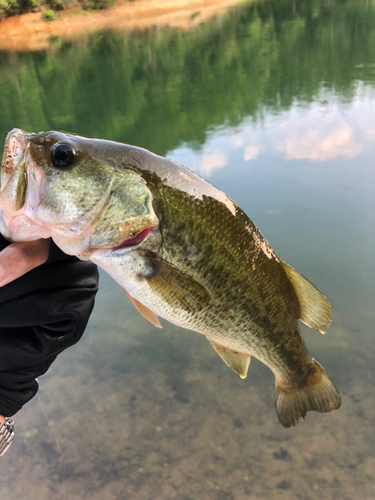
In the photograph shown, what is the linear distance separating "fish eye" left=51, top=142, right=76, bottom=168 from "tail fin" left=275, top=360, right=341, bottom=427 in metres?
1.63

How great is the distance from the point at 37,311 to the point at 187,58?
29.1 metres

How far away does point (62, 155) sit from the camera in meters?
1.62

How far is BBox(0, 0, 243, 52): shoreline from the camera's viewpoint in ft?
119

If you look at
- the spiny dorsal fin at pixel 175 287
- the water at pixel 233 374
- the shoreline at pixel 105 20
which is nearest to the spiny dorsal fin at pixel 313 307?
the spiny dorsal fin at pixel 175 287

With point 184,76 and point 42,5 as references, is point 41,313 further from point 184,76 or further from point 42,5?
point 42,5

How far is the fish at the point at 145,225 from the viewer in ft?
5.23

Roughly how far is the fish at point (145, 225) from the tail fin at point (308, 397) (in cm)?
61

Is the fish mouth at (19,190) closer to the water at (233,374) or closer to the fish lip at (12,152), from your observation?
the fish lip at (12,152)

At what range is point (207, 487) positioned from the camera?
13.4ft

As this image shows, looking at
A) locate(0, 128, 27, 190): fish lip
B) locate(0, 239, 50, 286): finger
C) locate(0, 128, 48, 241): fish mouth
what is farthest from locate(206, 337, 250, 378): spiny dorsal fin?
locate(0, 128, 27, 190): fish lip

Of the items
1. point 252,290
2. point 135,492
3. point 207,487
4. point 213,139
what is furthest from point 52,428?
point 213,139

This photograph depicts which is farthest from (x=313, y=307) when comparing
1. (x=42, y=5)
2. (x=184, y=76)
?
(x=42, y=5)

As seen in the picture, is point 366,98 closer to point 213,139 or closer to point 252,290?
point 213,139

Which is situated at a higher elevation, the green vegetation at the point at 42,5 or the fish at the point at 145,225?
the green vegetation at the point at 42,5
